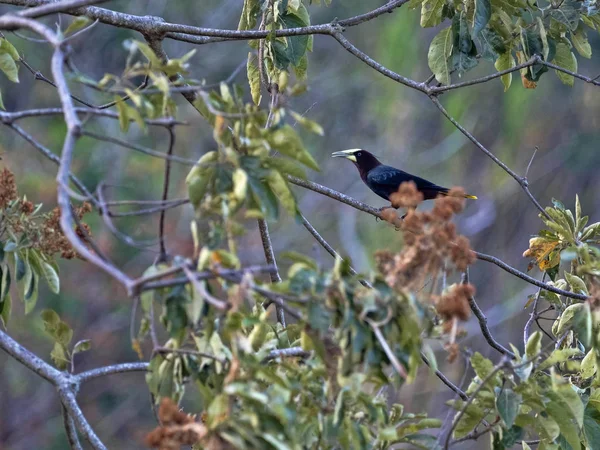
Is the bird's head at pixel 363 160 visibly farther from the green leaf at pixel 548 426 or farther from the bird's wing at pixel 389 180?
the green leaf at pixel 548 426

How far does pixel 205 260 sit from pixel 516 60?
9.75 ft

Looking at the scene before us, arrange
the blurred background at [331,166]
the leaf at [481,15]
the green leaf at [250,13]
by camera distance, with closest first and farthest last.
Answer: the leaf at [481,15] → the green leaf at [250,13] → the blurred background at [331,166]

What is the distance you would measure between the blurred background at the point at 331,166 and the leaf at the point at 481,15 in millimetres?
6575

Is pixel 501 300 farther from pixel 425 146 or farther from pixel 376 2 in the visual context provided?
pixel 376 2

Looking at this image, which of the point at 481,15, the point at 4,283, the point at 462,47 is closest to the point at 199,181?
the point at 4,283

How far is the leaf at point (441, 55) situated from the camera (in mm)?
3793

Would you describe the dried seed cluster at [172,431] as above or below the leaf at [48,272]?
above

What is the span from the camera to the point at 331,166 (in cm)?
1418

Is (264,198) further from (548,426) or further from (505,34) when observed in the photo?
(505,34)

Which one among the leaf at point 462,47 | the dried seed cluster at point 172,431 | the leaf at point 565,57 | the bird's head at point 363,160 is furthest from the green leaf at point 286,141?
the bird's head at point 363,160

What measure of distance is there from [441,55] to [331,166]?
34.0 ft

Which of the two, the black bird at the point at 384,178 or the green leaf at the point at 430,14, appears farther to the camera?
the black bird at the point at 384,178

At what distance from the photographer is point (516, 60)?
439 cm

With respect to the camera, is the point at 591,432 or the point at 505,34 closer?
the point at 591,432
